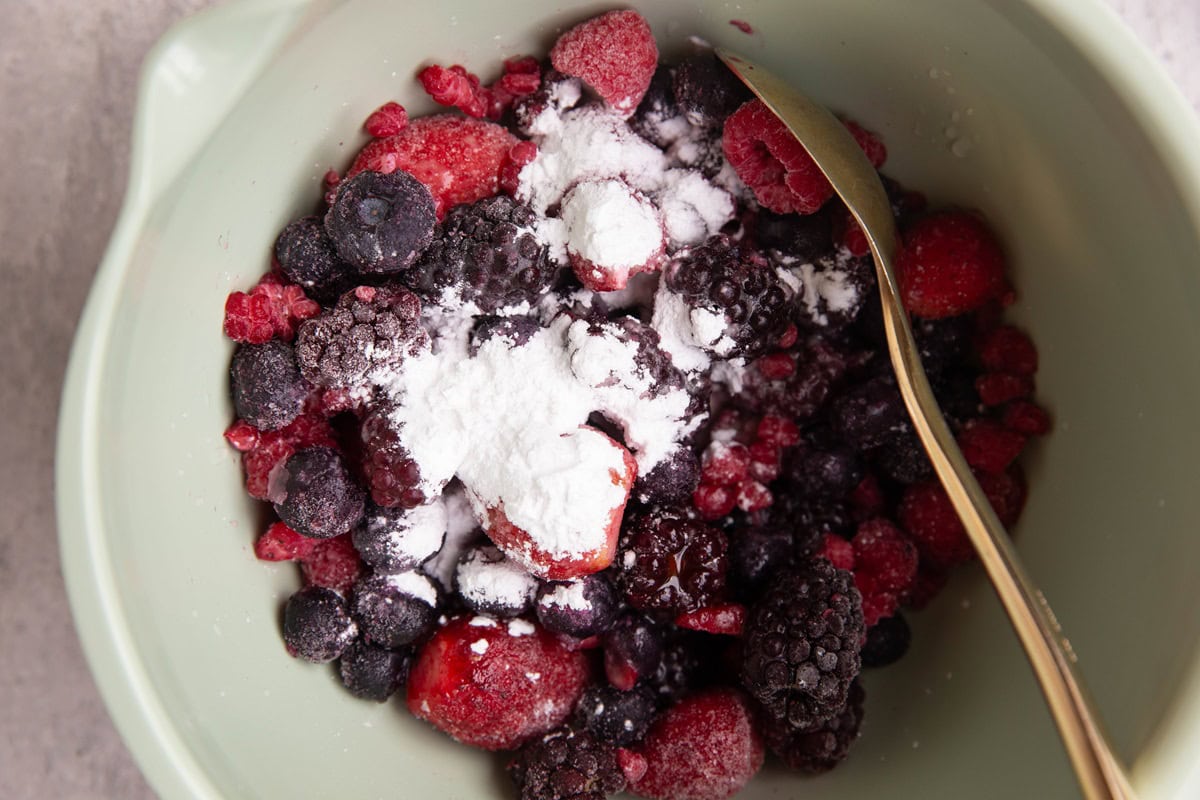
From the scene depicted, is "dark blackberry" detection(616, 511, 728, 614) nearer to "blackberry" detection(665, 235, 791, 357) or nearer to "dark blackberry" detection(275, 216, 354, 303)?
"blackberry" detection(665, 235, 791, 357)

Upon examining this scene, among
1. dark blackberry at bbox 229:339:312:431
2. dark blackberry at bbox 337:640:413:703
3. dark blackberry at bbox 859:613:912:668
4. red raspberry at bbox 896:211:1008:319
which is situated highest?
red raspberry at bbox 896:211:1008:319

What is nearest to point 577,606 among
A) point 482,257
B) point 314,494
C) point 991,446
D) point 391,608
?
point 391,608

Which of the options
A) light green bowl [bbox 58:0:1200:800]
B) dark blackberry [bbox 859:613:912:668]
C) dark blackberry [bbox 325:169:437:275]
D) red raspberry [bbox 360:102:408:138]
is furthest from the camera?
dark blackberry [bbox 859:613:912:668]

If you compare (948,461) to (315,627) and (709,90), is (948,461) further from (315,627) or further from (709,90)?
(315,627)

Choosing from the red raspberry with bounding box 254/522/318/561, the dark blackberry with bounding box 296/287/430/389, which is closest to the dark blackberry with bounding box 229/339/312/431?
the dark blackberry with bounding box 296/287/430/389

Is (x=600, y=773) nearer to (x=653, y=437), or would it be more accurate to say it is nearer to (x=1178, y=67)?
(x=653, y=437)

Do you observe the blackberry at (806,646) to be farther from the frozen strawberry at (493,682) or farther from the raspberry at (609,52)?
the raspberry at (609,52)
